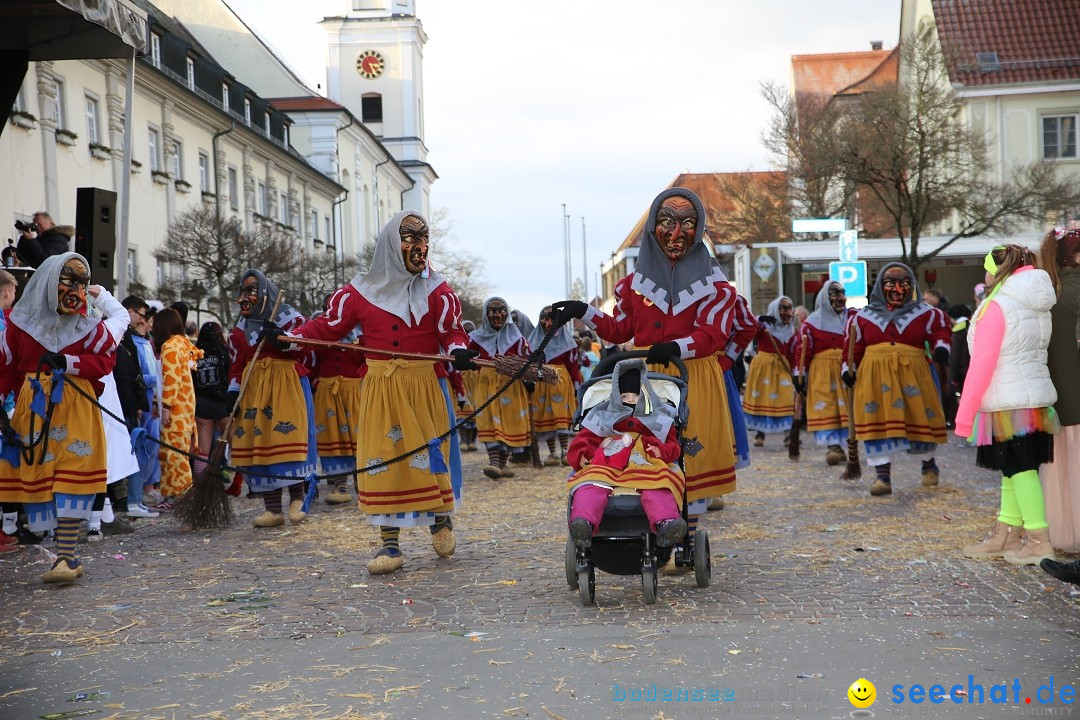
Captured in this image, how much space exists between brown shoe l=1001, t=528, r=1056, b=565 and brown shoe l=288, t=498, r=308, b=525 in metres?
6.13

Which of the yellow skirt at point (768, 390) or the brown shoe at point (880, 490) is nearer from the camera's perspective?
→ the brown shoe at point (880, 490)

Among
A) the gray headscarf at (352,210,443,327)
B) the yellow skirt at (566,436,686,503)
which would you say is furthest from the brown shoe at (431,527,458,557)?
the yellow skirt at (566,436,686,503)

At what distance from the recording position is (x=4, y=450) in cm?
861

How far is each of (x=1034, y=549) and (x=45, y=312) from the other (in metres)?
6.49

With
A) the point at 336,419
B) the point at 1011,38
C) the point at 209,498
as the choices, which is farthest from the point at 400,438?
the point at 1011,38

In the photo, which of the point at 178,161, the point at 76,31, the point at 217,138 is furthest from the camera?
the point at 217,138

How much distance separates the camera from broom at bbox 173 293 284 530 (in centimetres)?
1066

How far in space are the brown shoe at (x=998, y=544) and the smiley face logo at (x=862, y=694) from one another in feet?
11.3

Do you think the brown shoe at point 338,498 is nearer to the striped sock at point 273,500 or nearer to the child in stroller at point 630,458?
the striped sock at point 273,500

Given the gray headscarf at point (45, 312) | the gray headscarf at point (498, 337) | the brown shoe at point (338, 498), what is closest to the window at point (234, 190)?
the gray headscarf at point (498, 337)

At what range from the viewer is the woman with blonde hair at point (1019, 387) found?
311 inches

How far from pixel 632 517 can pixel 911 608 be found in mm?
1501

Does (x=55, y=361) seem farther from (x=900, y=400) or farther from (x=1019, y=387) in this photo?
(x=900, y=400)

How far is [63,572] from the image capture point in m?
8.43
